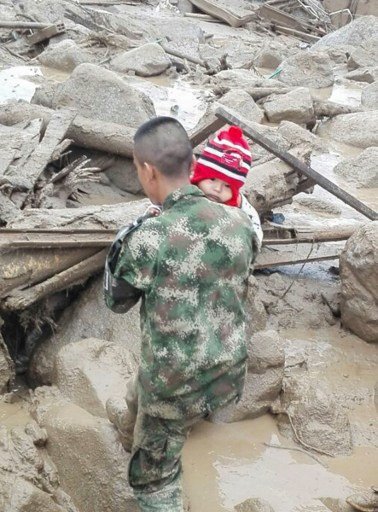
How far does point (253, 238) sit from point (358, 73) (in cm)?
1502

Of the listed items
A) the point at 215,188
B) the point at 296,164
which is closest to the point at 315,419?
the point at 215,188

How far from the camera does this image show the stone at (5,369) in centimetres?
439

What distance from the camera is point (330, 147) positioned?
11742mm

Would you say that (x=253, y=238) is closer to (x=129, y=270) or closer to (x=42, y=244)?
(x=129, y=270)

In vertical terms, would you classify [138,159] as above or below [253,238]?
above

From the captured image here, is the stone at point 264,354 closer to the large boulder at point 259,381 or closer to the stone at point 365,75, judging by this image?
the large boulder at point 259,381

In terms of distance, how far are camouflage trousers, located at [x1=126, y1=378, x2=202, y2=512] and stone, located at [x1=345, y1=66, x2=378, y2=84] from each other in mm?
14906

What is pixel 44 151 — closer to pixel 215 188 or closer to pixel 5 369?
pixel 5 369

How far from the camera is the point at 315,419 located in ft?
14.9

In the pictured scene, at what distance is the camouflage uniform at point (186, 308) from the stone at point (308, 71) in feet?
43.4

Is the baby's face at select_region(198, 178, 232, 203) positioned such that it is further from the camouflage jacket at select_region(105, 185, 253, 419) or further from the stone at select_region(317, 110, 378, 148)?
the stone at select_region(317, 110, 378, 148)

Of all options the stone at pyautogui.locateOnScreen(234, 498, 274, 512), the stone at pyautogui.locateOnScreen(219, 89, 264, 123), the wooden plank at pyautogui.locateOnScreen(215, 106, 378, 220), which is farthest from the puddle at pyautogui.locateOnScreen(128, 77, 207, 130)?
the stone at pyautogui.locateOnScreen(234, 498, 274, 512)

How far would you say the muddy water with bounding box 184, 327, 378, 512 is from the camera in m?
4.05

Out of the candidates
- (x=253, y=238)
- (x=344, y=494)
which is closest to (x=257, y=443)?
(x=344, y=494)
